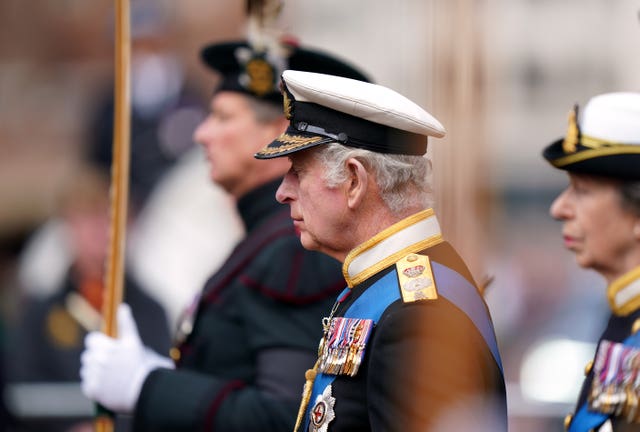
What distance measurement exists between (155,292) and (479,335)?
142 inches

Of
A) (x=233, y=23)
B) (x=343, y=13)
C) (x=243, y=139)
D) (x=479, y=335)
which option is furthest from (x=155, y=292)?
(x=479, y=335)

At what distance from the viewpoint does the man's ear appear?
2.92 m

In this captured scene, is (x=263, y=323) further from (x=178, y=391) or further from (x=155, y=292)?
(x=155, y=292)

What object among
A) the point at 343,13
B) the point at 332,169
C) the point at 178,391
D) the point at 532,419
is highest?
the point at 343,13

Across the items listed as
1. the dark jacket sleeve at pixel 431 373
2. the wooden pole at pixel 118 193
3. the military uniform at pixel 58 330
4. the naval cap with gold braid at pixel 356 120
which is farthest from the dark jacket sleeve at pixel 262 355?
the military uniform at pixel 58 330

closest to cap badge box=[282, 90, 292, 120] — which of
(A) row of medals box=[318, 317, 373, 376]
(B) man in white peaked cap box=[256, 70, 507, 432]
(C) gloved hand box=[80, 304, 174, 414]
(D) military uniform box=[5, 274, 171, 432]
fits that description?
(B) man in white peaked cap box=[256, 70, 507, 432]

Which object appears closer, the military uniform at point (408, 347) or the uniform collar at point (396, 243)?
the military uniform at point (408, 347)

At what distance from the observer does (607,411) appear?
120 inches

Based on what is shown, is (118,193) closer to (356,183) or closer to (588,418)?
(356,183)

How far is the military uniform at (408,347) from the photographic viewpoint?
2623 millimetres

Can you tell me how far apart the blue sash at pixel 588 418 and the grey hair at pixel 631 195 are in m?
0.29

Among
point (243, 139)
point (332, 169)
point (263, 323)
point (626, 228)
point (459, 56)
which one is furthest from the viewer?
point (243, 139)

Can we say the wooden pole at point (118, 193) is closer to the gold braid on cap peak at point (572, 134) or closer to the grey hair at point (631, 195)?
the gold braid on cap peak at point (572, 134)

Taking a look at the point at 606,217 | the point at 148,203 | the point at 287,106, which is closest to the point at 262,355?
the point at 287,106
